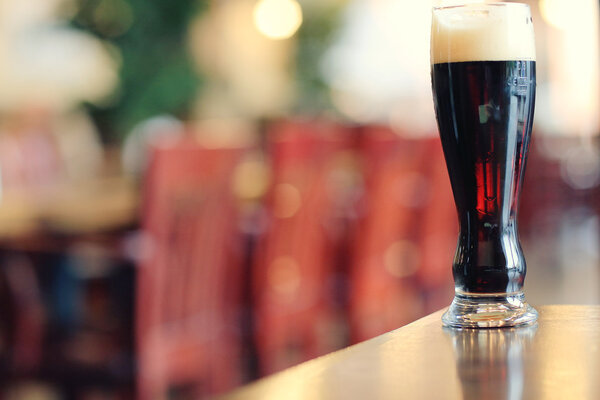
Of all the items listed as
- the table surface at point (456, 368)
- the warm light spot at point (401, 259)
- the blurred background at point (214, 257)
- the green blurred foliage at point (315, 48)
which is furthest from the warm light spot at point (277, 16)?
the table surface at point (456, 368)

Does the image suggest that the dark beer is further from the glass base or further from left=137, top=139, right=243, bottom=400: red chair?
left=137, top=139, right=243, bottom=400: red chair

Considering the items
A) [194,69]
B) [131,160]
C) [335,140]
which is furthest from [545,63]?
[335,140]

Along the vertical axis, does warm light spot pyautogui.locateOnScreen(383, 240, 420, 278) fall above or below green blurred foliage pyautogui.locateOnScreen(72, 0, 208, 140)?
below

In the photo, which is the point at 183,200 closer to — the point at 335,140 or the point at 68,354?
the point at 68,354

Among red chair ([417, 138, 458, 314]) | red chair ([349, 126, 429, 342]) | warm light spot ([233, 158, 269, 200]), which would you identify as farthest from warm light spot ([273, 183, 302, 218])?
red chair ([417, 138, 458, 314])

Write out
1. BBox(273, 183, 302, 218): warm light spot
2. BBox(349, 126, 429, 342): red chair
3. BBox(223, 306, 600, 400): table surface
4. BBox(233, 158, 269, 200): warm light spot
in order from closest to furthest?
BBox(223, 306, 600, 400): table surface → BBox(273, 183, 302, 218): warm light spot → BBox(233, 158, 269, 200): warm light spot → BBox(349, 126, 429, 342): red chair

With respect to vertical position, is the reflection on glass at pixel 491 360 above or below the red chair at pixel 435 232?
above

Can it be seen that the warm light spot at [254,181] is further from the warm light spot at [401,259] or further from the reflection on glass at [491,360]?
the reflection on glass at [491,360]

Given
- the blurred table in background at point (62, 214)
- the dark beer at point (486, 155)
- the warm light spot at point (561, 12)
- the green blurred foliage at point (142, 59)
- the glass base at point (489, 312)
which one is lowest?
the blurred table in background at point (62, 214)
